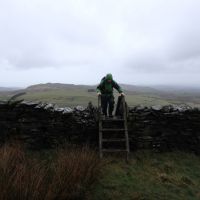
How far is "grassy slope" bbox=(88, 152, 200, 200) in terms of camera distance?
5.32 meters

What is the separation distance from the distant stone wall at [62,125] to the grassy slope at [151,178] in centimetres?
58

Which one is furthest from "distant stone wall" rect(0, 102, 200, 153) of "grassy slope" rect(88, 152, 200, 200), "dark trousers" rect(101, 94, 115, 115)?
"grassy slope" rect(88, 152, 200, 200)

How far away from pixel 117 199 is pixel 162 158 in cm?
309

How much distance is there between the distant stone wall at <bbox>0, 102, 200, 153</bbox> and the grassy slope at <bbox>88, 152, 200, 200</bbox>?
58 cm

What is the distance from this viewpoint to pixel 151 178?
20.7 feet

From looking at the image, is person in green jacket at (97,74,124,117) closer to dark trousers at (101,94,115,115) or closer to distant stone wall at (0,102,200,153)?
dark trousers at (101,94,115,115)

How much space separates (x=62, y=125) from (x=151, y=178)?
290 centimetres

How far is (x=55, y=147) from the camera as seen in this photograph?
25.2 ft

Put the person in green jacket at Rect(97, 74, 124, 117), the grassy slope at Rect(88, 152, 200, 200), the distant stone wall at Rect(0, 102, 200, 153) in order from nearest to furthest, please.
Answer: the grassy slope at Rect(88, 152, 200, 200) → the distant stone wall at Rect(0, 102, 200, 153) → the person in green jacket at Rect(97, 74, 124, 117)

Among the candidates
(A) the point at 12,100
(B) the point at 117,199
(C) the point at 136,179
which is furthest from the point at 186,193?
(A) the point at 12,100

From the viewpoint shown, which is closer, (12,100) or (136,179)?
(136,179)

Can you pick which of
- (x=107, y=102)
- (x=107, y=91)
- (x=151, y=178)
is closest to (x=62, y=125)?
(x=107, y=102)

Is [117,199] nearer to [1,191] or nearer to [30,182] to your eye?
[30,182]

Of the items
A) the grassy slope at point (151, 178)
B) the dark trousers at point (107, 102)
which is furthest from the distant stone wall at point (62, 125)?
the grassy slope at point (151, 178)
